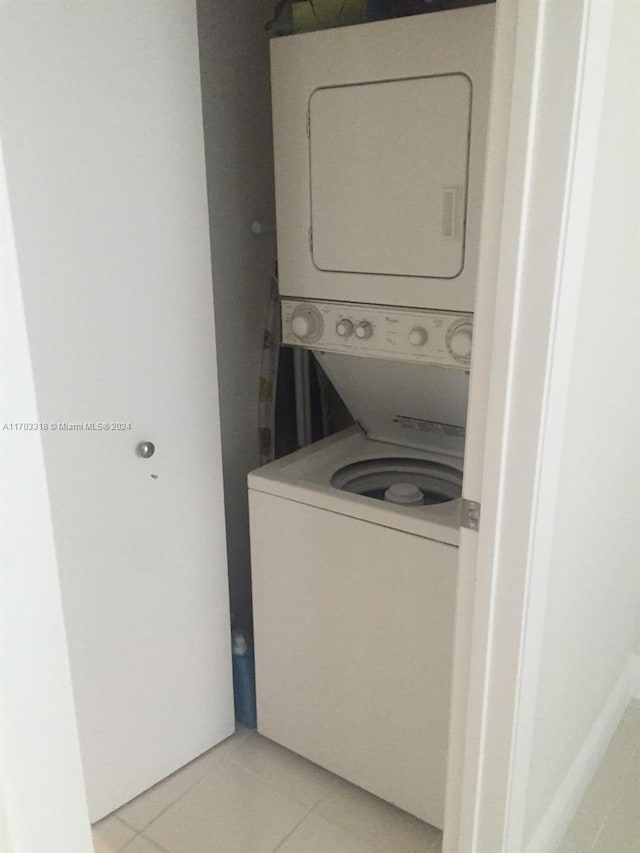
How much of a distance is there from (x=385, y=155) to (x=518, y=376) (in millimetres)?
703

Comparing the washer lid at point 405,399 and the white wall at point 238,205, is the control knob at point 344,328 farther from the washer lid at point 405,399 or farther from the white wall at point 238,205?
the white wall at point 238,205

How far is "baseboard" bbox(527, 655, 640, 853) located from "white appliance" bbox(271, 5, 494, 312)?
1.18 m

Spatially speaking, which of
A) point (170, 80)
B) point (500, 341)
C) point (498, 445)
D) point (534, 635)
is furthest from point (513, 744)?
point (170, 80)

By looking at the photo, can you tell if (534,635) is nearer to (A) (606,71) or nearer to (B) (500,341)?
(B) (500,341)

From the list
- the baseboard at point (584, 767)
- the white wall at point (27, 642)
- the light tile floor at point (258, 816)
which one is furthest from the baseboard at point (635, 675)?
the white wall at point (27, 642)

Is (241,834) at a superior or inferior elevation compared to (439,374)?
inferior

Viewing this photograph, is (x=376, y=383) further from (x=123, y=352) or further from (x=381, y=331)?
(x=123, y=352)

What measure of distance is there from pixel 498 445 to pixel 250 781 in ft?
4.33

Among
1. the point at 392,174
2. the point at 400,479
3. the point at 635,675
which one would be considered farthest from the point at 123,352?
the point at 635,675

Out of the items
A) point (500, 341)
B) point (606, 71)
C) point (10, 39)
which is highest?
point (10, 39)

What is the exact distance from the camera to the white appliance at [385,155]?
143 cm

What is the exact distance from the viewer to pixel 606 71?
3.32 feet

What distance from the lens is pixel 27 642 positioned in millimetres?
841

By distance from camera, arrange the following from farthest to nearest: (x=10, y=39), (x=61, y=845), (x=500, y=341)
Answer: (x=10, y=39) → (x=500, y=341) → (x=61, y=845)
